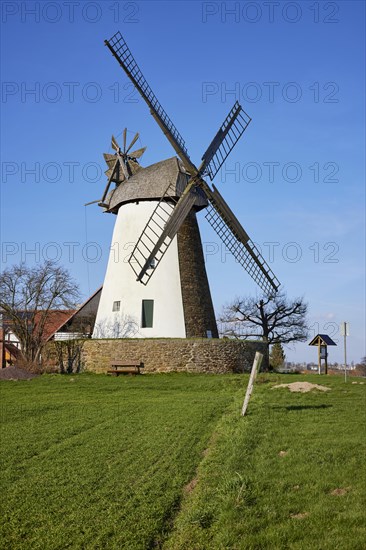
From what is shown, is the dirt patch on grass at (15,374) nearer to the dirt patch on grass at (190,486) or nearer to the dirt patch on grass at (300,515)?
the dirt patch on grass at (190,486)

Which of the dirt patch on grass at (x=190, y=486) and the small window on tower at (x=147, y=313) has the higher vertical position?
the small window on tower at (x=147, y=313)

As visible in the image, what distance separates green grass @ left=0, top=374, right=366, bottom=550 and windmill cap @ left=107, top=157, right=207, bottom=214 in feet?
52.2

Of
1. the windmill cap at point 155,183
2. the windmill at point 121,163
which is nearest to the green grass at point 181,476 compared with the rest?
the windmill cap at point 155,183

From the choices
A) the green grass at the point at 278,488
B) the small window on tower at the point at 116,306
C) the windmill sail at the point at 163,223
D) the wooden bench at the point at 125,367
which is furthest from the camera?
the small window on tower at the point at 116,306

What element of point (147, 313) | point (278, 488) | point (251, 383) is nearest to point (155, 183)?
point (147, 313)

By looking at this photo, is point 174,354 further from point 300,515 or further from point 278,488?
point 300,515

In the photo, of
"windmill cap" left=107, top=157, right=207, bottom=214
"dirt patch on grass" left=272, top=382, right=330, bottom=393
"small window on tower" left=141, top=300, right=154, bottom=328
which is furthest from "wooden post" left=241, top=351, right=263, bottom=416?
"windmill cap" left=107, top=157, right=207, bottom=214

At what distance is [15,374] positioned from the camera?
25156mm

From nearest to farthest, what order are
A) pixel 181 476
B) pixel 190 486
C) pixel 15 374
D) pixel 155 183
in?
1. pixel 190 486
2. pixel 181 476
3. pixel 15 374
4. pixel 155 183

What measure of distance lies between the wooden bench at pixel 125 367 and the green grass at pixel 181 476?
11747 millimetres

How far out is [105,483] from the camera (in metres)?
7.49

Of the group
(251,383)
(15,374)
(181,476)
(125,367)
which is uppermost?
(251,383)

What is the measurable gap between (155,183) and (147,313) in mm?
6460

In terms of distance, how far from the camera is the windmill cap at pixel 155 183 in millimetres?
28656
